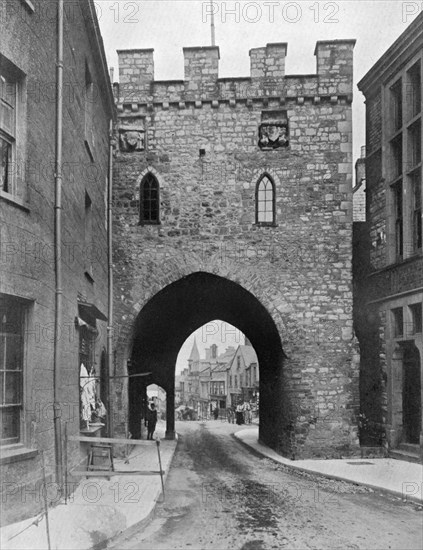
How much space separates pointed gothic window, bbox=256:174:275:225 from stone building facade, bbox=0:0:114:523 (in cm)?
602

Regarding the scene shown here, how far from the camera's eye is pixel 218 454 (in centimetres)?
1689

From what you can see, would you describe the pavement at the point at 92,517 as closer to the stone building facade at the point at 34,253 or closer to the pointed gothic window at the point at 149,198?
the stone building facade at the point at 34,253

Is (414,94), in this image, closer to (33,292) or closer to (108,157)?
(108,157)

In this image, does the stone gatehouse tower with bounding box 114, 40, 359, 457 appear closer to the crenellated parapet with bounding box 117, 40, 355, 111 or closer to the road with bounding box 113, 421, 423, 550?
the crenellated parapet with bounding box 117, 40, 355, 111

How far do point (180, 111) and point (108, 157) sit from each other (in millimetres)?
2218

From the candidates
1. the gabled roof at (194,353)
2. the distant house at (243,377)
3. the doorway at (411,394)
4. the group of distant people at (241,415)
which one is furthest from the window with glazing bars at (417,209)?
the gabled roof at (194,353)

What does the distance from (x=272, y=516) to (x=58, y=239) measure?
488 centimetres

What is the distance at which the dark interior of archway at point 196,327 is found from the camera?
16.4 meters

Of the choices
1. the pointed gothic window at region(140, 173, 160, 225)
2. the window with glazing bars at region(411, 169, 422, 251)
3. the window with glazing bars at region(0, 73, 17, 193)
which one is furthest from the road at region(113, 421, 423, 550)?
the pointed gothic window at region(140, 173, 160, 225)

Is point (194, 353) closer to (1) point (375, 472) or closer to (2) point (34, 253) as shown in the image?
(1) point (375, 472)

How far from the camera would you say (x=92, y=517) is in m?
7.49

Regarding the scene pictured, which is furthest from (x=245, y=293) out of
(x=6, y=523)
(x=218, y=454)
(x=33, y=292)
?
(x=6, y=523)

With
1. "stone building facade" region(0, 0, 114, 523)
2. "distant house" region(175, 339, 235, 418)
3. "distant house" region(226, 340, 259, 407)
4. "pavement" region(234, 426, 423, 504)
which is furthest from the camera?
"distant house" region(175, 339, 235, 418)

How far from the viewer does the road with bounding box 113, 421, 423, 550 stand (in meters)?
7.14
